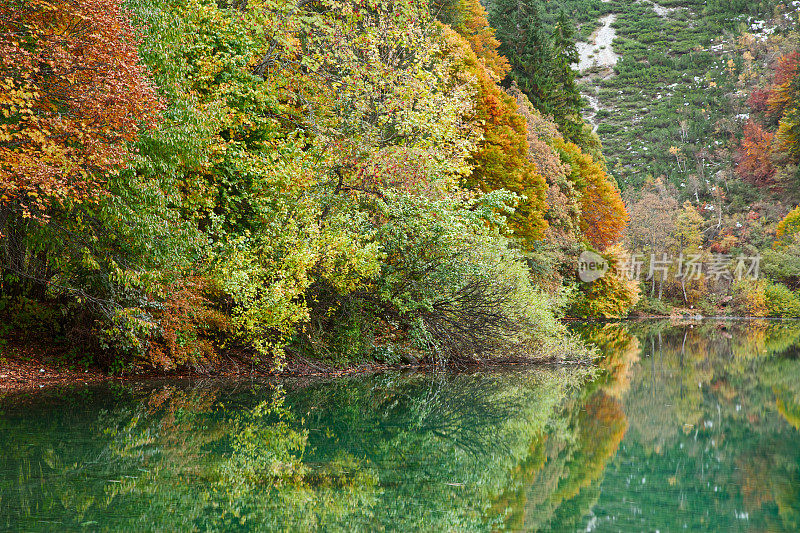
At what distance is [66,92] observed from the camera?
10.3 metres

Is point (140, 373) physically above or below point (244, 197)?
below

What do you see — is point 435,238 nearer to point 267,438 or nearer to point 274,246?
point 274,246

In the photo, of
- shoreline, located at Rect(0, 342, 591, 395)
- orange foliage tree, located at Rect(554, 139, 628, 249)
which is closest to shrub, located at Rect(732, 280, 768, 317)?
orange foliage tree, located at Rect(554, 139, 628, 249)

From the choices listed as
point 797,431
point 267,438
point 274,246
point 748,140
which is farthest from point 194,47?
point 748,140

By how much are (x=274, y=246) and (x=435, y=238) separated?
3610 mm

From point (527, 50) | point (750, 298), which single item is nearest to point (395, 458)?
point (527, 50)

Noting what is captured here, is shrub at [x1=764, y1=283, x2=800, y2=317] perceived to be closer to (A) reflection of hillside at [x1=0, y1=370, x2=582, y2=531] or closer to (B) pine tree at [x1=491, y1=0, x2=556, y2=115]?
(B) pine tree at [x1=491, y1=0, x2=556, y2=115]

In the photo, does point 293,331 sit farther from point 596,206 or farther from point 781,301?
point 781,301

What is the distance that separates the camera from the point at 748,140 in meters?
86.6

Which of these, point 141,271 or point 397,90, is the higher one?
point 397,90

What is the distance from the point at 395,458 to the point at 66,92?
689cm

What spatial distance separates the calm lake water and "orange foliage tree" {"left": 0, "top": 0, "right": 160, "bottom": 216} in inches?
128

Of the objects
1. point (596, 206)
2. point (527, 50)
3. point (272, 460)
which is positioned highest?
point (527, 50)

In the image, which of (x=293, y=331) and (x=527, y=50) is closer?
(x=293, y=331)
